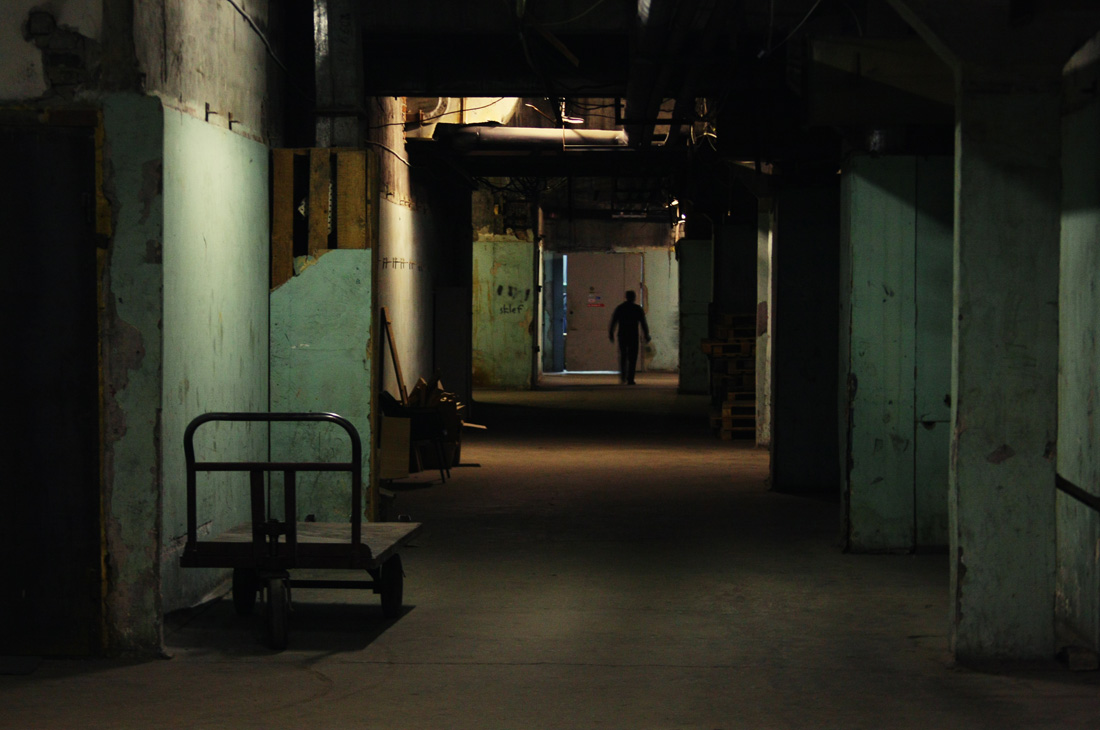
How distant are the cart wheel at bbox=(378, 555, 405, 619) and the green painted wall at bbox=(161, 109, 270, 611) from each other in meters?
1.05

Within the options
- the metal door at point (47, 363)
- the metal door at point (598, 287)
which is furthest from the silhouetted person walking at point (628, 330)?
the metal door at point (47, 363)

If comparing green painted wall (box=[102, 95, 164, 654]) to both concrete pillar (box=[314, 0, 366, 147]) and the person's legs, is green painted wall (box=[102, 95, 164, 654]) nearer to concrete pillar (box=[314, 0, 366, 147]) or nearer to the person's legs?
concrete pillar (box=[314, 0, 366, 147])

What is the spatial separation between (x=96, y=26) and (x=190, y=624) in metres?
2.96

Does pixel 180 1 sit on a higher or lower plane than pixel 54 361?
higher

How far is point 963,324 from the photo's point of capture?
204 inches

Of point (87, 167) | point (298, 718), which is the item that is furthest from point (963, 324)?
point (87, 167)

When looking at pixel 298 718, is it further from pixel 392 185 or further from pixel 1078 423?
pixel 392 185

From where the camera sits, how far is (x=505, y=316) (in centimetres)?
2314

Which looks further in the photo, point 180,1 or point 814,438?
point 814,438

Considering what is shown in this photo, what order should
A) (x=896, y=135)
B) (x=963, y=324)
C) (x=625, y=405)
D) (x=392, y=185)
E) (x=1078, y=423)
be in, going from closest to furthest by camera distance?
(x=963, y=324), (x=1078, y=423), (x=896, y=135), (x=392, y=185), (x=625, y=405)

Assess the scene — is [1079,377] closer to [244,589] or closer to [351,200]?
[244,589]

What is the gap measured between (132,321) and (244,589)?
65.1 inches

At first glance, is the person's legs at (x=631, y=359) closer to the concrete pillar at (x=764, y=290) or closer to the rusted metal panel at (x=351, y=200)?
the concrete pillar at (x=764, y=290)

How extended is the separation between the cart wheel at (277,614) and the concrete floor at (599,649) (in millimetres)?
77
